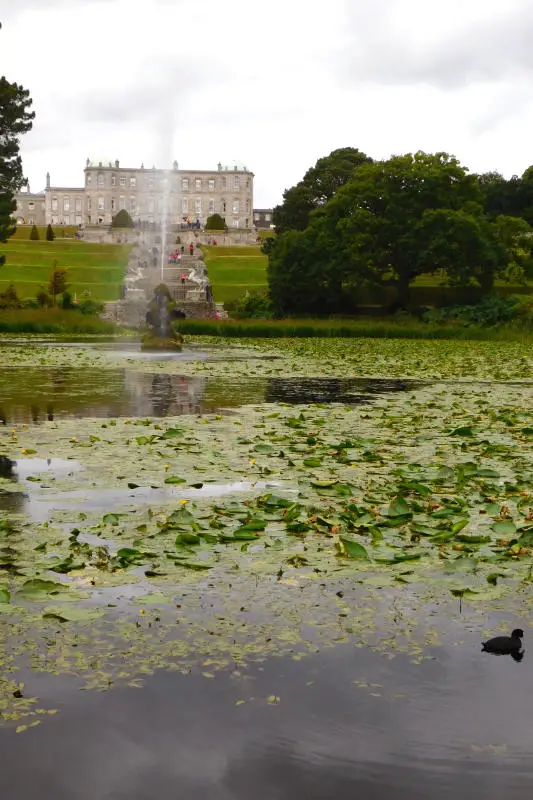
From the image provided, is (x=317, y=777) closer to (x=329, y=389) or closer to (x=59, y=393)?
(x=59, y=393)

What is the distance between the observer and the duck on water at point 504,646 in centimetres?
429

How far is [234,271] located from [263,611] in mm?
79048

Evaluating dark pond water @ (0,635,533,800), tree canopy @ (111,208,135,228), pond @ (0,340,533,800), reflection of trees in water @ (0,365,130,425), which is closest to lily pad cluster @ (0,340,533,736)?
pond @ (0,340,533,800)

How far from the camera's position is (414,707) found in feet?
12.1

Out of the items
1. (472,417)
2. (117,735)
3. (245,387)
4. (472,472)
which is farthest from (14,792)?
(245,387)

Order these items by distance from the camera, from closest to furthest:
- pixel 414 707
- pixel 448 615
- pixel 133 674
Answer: pixel 414 707
pixel 133 674
pixel 448 615

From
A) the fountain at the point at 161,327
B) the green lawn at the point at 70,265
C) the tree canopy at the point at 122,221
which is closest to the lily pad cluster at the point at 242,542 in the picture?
the fountain at the point at 161,327

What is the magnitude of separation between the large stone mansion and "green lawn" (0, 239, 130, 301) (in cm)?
7386

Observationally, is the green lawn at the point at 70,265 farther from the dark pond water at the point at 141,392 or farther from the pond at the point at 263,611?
the pond at the point at 263,611

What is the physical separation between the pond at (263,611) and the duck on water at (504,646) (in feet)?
0.19

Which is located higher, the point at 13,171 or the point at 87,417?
the point at 13,171

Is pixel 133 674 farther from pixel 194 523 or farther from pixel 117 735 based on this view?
pixel 194 523

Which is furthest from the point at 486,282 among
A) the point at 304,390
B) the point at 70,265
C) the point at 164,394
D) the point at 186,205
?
the point at 186,205

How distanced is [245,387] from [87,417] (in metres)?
5.91
